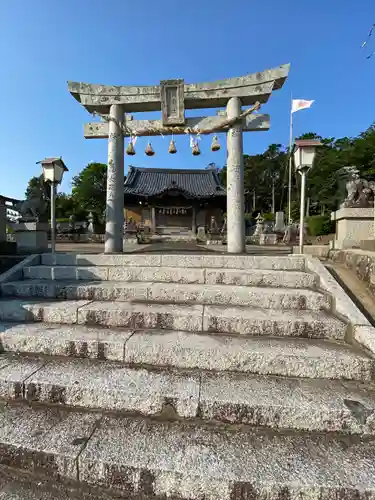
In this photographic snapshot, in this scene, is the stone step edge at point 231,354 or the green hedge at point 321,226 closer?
the stone step edge at point 231,354

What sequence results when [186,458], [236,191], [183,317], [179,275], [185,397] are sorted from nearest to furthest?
[186,458] < [185,397] < [183,317] < [179,275] < [236,191]

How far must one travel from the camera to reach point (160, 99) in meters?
6.20

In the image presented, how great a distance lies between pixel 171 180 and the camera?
2950 centimetres

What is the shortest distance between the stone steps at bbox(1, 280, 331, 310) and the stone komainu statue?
8.70ft

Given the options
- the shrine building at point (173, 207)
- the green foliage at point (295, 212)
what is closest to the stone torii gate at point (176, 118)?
the shrine building at point (173, 207)

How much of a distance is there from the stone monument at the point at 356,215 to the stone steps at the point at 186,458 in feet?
12.8

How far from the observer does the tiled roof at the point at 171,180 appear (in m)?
26.1

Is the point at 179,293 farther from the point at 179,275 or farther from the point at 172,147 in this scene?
the point at 172,147

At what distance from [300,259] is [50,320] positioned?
142 inches

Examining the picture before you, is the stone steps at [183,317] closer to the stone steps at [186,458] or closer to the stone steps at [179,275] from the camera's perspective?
the stone steps at [179,275]

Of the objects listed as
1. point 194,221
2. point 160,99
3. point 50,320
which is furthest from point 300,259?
point 194,221

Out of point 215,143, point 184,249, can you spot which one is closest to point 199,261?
point 215,143

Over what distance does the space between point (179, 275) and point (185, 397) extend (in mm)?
1949

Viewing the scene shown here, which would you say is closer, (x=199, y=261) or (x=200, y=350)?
(x=200, y=350)
